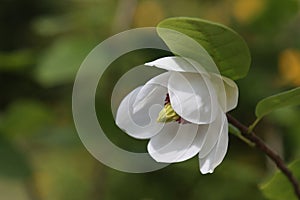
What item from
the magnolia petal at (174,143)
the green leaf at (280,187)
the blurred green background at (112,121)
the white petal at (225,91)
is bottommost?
the blurred green background at (112,121)

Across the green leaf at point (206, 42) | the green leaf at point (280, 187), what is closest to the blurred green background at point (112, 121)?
the green leaf at point (280, 187)

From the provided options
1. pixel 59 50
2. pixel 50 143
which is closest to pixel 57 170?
pixel 50 143

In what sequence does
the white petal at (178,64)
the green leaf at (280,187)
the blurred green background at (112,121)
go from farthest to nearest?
the blurred green background at (112,121), the green leaf at (280,187), the white petal at (178,64)

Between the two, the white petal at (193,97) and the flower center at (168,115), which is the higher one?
the white petal at (193,97)

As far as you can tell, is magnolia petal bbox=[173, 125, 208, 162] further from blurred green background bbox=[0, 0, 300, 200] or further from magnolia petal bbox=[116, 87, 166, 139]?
blurred green background bbox=[0, 0, 300, 200]

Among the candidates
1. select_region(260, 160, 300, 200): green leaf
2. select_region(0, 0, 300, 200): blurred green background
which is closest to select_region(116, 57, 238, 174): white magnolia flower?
select_region(260, 160, 300, 200): green leaf

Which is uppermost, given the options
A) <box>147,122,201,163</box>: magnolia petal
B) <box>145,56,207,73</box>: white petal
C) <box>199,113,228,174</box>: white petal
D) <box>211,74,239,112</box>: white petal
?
<box>145,56,207,73</box>: white petal

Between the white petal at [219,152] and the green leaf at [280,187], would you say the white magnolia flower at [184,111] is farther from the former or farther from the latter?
the green leaf at [280,187]
